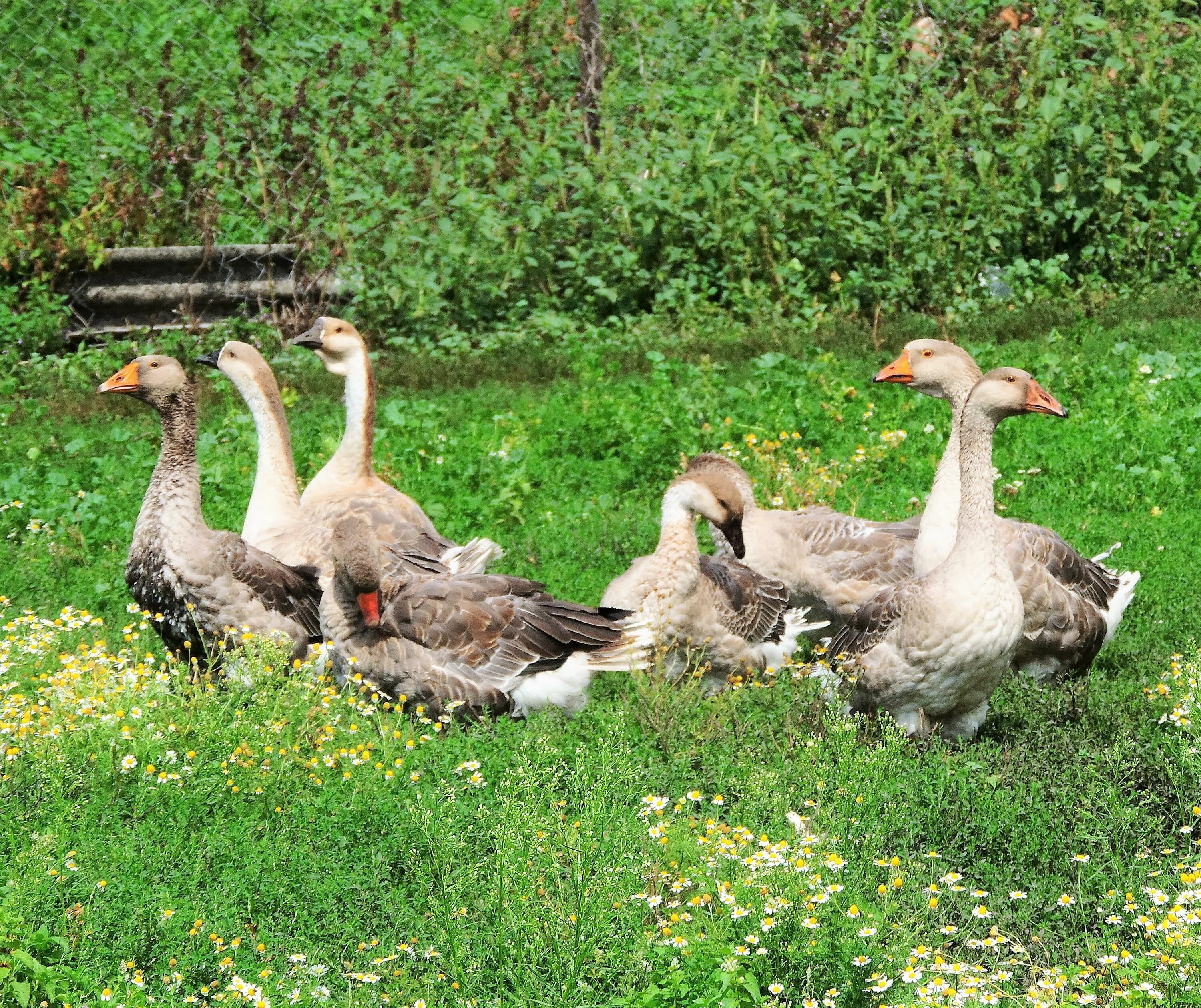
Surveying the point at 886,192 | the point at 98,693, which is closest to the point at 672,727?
Result: the point at 98,693

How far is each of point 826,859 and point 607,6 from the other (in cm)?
1066

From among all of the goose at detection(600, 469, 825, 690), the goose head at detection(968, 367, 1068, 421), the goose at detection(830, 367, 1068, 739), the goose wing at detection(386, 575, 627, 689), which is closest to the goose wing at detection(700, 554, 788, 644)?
the goose at detection(600, 469, 825, 690)

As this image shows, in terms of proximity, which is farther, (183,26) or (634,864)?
(183,26)

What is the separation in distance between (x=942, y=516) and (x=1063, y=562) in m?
0.57

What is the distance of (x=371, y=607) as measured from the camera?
20.8 feet

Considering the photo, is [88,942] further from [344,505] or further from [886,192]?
[886,192]

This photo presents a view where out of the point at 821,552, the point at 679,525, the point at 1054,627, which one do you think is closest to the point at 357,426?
the point at 679,525

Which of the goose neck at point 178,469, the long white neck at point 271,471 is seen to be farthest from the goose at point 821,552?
the goose neck at point 178,469

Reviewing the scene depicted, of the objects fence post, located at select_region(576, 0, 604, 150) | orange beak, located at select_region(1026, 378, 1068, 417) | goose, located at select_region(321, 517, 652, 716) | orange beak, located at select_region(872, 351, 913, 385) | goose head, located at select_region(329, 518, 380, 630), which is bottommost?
goose, located at select_region(321, 517, 652, 716)

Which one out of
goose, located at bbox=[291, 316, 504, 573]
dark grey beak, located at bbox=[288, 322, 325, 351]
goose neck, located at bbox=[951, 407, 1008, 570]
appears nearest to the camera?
goose neck, located at bbox=[951, 407, 1008, 570]

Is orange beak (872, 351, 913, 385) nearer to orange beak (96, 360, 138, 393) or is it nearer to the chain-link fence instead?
orange beak (96, 360, 138, 393)

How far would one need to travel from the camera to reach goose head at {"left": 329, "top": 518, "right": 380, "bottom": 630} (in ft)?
20.7

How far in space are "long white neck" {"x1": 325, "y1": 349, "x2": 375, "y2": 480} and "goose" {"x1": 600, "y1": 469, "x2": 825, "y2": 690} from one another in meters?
1.76

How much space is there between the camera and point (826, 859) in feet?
14.2
